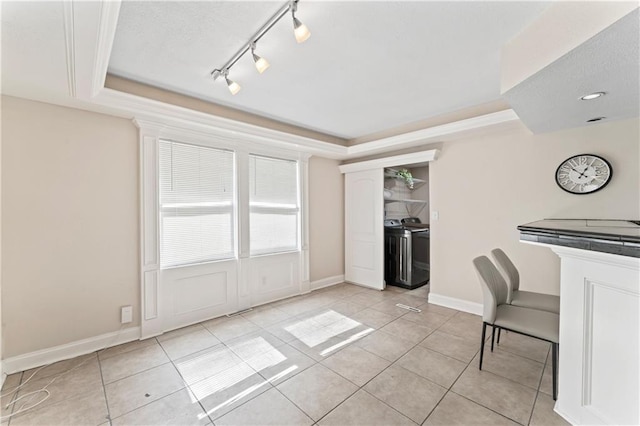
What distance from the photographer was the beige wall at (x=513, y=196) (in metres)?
2.53

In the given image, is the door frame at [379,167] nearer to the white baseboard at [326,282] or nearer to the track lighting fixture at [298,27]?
the white baseboard at [326,282]

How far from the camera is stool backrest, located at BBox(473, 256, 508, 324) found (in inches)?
82.9

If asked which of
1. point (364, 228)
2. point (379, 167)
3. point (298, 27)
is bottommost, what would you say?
point (364, 228)

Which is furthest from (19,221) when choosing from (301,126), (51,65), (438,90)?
(438,90)

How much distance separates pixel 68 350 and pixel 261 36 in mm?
3241

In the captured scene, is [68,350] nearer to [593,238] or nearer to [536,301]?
[593,238]

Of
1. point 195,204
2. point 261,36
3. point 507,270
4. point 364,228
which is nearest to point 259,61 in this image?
point 261,36

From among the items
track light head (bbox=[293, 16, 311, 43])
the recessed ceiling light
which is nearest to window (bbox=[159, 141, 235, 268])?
track light head (bbox=[293, 16, 311, 43])

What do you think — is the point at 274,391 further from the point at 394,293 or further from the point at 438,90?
the point at 438,90

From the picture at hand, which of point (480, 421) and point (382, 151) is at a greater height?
point (382, 151)

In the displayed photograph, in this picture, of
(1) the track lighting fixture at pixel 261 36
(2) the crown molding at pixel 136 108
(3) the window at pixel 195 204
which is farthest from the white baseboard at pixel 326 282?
(1) the track lighting fixture at pixel 261 36

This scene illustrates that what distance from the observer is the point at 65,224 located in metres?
2.44

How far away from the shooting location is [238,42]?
77.5 inches

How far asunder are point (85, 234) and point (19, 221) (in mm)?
443
